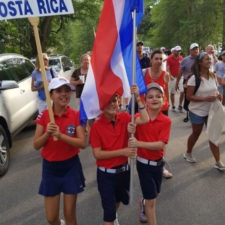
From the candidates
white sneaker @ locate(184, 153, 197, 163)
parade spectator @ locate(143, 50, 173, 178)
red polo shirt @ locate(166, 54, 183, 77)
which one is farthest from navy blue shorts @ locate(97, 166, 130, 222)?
red polo shirt @ locate(166, 54, 183, 77)

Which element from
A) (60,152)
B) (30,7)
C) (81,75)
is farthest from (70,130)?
(81,75)

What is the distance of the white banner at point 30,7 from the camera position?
267 cm

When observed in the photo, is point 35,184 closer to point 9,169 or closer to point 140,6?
point 9,169

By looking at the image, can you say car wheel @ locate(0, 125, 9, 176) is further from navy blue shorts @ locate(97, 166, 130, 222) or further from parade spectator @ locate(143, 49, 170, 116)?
navy blue shorts @ locate(97, 166, 130, 222)

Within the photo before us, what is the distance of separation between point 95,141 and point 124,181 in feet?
1.59

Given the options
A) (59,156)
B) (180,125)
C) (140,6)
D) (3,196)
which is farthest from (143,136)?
(180,125)

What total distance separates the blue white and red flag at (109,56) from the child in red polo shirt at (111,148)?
0.33 ft

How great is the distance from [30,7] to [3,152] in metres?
3.09

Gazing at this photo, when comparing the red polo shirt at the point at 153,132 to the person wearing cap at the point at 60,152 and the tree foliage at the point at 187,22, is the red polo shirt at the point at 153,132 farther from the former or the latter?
the tree foliage at the point at 187,22

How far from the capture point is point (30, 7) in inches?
106

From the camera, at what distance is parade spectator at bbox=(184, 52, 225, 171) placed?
465cm

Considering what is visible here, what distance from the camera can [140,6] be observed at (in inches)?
110

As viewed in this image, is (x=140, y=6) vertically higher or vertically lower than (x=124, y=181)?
higher

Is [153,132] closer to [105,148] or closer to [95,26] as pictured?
[105,148]
